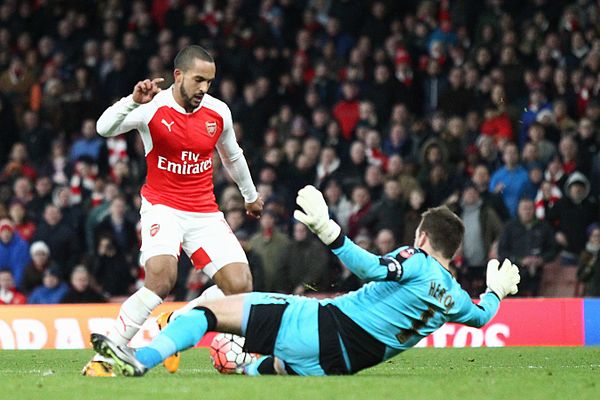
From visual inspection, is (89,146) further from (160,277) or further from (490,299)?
(490,299)

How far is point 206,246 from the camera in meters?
9.29

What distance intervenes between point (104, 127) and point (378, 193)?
808 cm

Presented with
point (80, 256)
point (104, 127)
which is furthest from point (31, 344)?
point (104, 127)

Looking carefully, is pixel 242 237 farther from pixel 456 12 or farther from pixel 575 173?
pixel 456 12

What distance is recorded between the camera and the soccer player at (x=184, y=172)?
8.91 m

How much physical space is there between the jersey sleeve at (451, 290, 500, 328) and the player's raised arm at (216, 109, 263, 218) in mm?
2272

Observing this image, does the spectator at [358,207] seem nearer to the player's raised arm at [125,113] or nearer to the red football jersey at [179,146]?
the red football jersey at [179,146]

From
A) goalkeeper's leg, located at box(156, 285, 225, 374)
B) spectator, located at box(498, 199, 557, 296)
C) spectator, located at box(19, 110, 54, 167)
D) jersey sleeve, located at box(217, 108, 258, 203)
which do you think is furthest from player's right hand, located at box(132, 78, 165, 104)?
spectator, located at box(19, 110, 54, 167)

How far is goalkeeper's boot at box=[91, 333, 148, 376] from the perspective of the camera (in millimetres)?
7336

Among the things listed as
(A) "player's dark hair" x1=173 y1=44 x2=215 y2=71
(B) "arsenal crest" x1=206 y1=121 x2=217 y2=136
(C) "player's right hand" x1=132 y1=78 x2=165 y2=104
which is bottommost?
(B) "arsenal crest" x1=206 y1=121 x2=217 y2=136

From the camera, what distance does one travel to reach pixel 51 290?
50.7 ft

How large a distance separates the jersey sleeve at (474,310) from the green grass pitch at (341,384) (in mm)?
366

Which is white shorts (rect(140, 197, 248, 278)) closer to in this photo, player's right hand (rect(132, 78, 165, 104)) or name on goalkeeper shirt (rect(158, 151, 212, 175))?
name on goalkeeper shirt (rect(158, 151, 212, 175))

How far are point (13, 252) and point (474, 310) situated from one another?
9.40 metres
